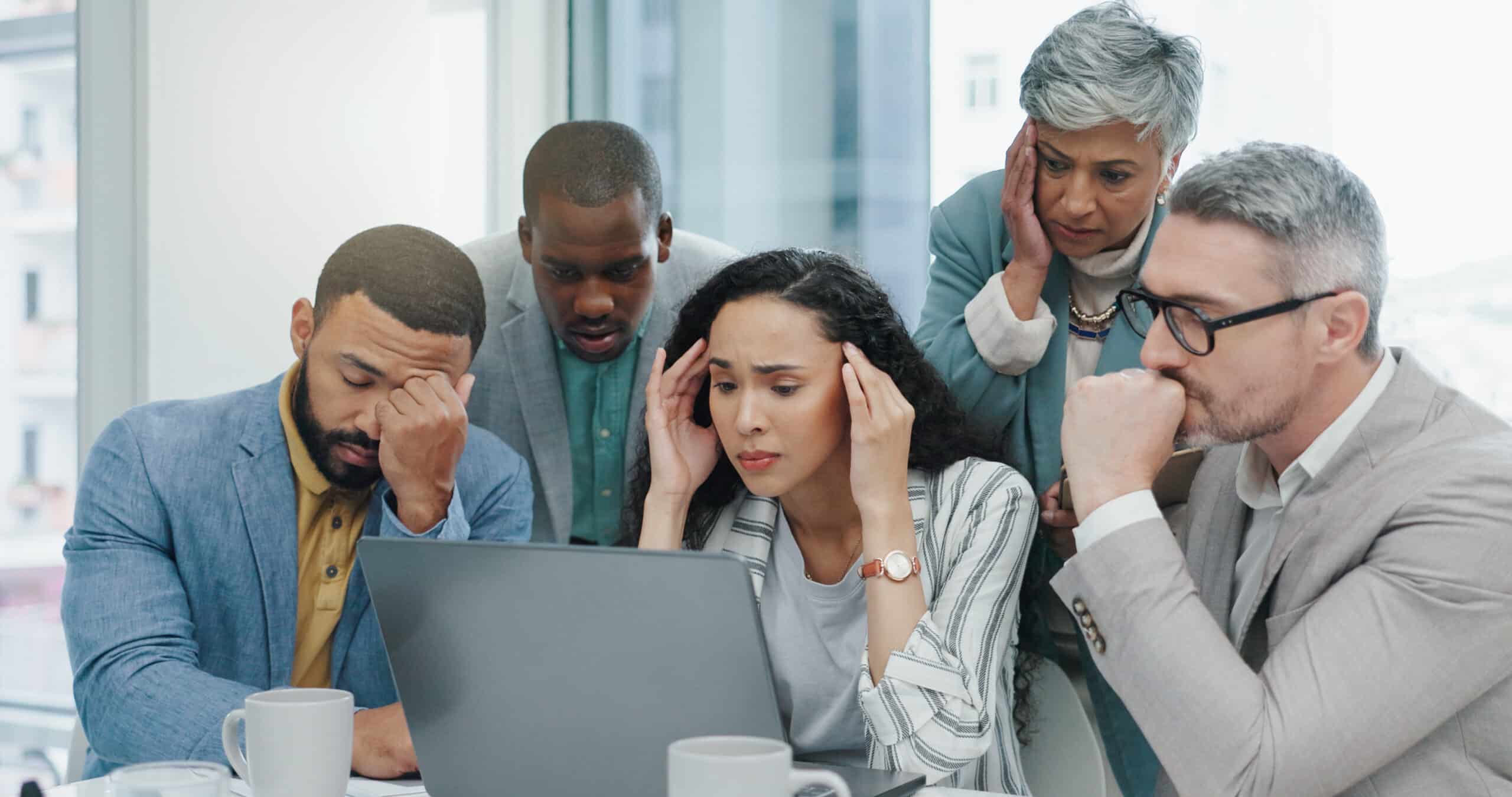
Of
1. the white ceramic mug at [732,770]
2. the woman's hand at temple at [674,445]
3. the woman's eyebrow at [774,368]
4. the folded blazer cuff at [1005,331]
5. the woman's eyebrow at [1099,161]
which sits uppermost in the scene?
the woman's eyebrow at [1099,161]

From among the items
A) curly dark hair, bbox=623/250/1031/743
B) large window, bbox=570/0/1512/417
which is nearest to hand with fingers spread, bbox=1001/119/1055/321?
curly dark hair, bbox=623/250/1031/743

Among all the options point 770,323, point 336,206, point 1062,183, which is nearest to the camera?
point 770,323

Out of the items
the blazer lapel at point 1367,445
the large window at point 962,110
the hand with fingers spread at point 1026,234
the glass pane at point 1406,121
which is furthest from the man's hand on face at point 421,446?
the glass pane at point 1406,121

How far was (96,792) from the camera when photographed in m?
1.28

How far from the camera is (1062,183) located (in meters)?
1.95

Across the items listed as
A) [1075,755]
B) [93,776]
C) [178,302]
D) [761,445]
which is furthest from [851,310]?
[178,302]

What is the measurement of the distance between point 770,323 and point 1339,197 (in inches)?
30.1

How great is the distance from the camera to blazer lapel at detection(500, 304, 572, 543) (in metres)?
2.41

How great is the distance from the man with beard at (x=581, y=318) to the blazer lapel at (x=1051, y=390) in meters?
0.65

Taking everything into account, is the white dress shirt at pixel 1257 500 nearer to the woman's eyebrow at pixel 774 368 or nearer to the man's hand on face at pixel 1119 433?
the man's hand on face at pixel 1119 433

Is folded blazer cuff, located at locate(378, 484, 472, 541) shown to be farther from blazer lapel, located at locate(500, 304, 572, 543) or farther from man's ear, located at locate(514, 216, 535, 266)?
man's ear, located at locate(514, 216, 535, 266)

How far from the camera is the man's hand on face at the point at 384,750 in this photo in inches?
54.1

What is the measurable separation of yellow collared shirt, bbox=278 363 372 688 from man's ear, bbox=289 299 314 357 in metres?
0.08

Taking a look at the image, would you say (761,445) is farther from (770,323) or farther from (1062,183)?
(1062,183)
